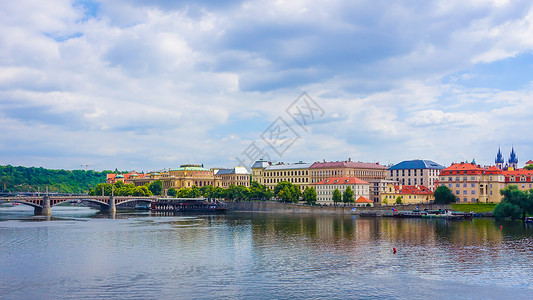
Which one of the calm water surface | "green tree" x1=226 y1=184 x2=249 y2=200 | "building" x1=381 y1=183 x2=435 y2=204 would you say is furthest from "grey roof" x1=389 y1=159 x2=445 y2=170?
the calm water surface

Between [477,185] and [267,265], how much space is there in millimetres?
89936

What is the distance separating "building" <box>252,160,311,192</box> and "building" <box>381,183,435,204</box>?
44651 mm

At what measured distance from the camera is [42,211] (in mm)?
114812

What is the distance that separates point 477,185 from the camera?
11806 centimetres

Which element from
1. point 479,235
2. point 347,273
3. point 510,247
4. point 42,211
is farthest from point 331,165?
point 347,273

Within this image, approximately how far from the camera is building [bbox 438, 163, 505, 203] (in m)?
118

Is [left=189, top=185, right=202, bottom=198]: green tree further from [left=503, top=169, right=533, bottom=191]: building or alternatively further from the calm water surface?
the calm water surface

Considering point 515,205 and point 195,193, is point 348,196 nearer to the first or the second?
point 515,205

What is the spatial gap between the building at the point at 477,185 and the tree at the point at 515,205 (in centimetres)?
2657

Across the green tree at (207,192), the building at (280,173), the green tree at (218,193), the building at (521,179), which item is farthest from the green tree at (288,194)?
the building at (521,179)

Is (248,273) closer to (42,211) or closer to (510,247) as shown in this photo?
(510,247)

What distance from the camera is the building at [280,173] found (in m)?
172

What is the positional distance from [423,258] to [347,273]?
10.6 m

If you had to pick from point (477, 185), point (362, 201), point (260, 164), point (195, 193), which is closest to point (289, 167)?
point (260, 164)
